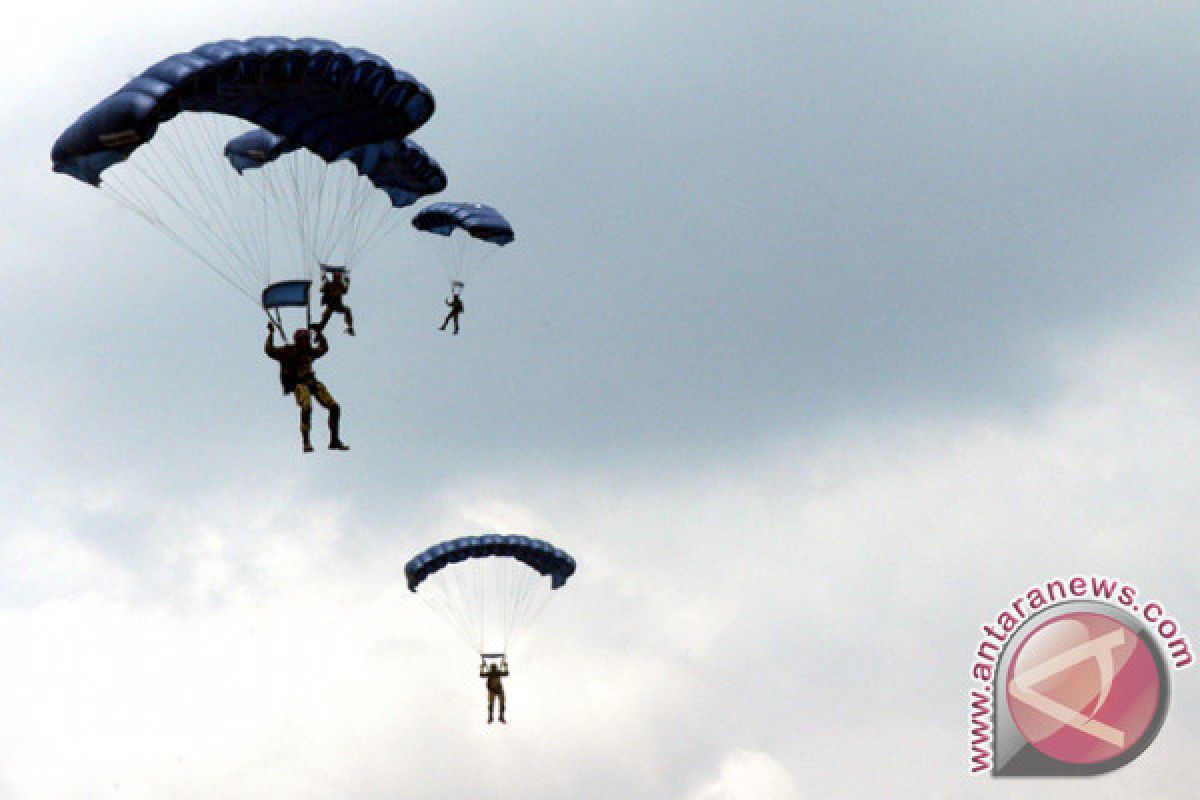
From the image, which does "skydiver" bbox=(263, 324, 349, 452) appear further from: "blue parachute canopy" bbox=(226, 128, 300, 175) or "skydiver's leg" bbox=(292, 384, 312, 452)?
"blue parachute canopy" bbox=(226, 128, 300, 175)

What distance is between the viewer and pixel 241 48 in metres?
27.2

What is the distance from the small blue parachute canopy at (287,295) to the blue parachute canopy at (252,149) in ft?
16.2

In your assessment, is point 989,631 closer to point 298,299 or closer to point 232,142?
point 298,299

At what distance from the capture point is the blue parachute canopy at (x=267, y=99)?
26516 millimetres

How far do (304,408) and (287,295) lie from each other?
79.3 inches

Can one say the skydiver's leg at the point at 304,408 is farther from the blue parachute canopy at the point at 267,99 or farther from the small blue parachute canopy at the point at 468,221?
the small blue parachute canopy at the point at 468,221

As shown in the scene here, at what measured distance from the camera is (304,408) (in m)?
29.5

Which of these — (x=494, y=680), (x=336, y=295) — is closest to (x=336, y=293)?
(x=336, y=295)

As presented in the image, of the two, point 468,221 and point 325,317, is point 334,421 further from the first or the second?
point 468,221

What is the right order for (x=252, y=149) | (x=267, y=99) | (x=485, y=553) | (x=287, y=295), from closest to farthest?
(x=267, y=99)
(x=287, y=295)
(x=252, y=149)
(x=485, y=553)

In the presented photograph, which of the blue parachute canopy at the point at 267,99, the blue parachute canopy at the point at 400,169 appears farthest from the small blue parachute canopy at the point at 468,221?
the blue parachute canopy at the point at 267,99

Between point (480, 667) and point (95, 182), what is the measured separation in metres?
17.6

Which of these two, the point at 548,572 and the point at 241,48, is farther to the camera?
the point at 548,572

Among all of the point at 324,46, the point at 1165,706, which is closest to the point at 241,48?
the point at 324,46
